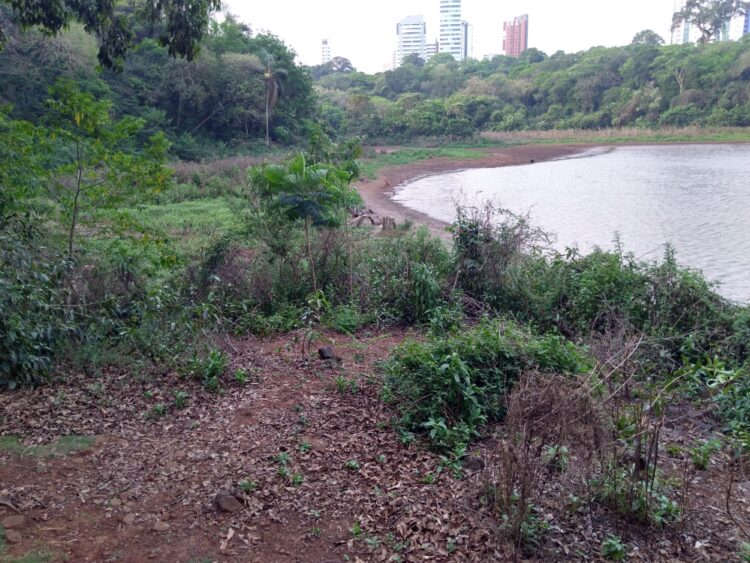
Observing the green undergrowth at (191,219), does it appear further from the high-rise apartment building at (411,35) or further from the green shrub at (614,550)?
the high-rise apartment building at (411,35)

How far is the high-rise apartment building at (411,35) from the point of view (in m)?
140

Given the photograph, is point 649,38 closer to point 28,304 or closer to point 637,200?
point 637,200

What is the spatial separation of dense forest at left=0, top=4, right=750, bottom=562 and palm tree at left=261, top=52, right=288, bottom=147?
28.2m

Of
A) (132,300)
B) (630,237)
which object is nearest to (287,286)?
(132,300)

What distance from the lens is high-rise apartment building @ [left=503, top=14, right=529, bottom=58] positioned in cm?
12988

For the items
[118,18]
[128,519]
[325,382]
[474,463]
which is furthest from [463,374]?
[118,18]

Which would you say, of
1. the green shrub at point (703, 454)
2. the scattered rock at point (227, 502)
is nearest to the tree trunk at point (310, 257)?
the scattered rock at point (227, 502)

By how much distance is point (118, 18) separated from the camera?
711 centimetres

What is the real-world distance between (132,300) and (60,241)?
3.27 feet

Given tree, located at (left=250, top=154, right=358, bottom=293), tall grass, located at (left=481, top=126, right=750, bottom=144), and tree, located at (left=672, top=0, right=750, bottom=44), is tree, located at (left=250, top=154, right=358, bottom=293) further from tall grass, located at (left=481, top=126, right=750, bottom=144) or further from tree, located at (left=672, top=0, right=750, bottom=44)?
tree, located at (left=672, top=0, right=750, bottom=44)

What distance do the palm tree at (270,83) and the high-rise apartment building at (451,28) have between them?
110m

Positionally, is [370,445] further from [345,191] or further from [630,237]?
[630,237]

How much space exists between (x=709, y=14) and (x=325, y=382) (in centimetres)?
8663

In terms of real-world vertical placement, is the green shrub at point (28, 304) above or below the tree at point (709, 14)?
below
